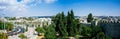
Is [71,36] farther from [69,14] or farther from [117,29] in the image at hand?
[117,29]

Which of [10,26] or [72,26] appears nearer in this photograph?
[72,26]

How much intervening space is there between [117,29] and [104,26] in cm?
395

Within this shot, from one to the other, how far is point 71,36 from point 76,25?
11.2 feet

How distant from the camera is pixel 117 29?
135 ft

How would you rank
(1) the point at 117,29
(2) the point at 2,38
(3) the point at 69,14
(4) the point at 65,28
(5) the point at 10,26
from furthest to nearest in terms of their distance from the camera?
(5) the point at 10,26 < (3) the point at 69,14 < (4) the point at 65,28 < (1) the point at 117,29 < (2) the point at 2,38

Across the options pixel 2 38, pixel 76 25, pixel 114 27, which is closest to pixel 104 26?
pixel 114 27

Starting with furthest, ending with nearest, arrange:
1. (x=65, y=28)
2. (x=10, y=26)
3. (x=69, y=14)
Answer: (x=10, y=26)
(x=69, y=14)
(x=65, y=28)

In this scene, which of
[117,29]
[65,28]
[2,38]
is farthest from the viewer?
[65,28]

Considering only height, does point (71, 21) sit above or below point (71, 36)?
above

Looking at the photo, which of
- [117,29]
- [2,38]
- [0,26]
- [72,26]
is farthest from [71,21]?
[0,26]

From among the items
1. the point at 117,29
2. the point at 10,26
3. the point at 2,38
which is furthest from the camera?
the point at 10,26

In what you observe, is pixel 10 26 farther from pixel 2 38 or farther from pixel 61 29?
pixel 2 38

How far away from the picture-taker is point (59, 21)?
147ft

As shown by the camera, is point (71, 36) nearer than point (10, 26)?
Yes
